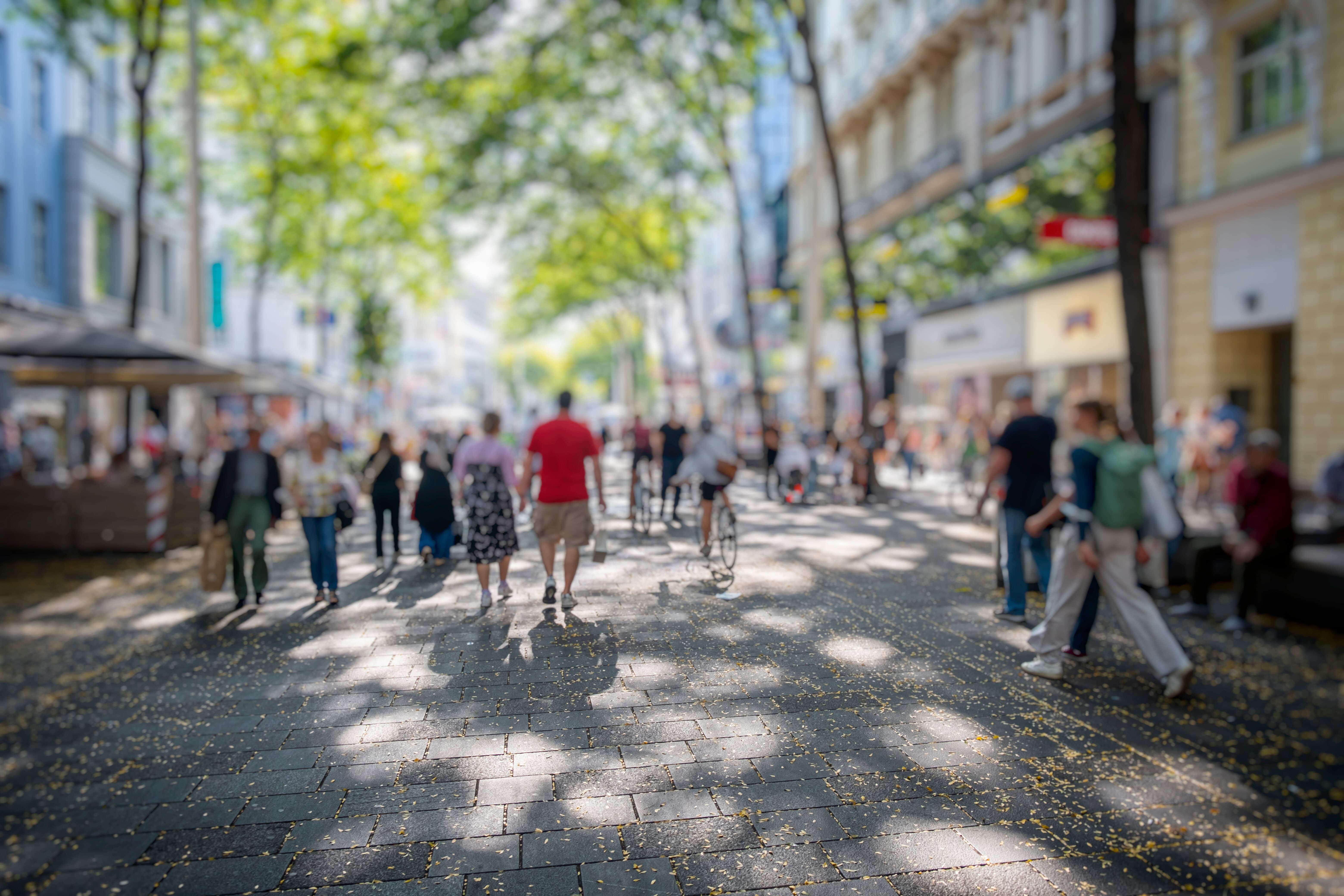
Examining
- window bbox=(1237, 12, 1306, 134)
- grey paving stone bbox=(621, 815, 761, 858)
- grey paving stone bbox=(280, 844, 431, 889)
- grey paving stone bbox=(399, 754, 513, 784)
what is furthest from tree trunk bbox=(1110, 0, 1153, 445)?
window bbox=(1237, 12, 1306, 134)

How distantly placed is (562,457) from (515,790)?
3.86 meters

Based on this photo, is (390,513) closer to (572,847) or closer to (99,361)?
(572,847)

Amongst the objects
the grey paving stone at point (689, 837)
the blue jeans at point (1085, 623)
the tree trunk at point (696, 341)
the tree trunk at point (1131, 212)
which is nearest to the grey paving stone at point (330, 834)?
the grey paving stone at point (689, 837)

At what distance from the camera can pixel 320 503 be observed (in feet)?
27.9

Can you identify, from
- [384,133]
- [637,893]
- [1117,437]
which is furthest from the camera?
[384,133]

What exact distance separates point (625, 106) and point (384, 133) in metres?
6.39

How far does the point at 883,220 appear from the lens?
109ft

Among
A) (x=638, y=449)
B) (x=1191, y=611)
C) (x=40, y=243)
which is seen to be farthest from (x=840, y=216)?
(x=40, y=243)

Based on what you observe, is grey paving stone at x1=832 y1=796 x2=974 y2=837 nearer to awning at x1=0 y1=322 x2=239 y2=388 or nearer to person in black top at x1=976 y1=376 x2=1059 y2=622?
person in black top at x1=976 y1=376 x2=1059 y2=622

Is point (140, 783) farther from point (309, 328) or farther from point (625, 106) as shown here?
point (309, 328)

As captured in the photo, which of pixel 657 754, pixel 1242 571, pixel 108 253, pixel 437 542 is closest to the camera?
pixel 657 754

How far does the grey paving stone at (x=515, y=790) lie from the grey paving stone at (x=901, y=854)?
1.26 m

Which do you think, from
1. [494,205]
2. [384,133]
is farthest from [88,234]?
[494,205]

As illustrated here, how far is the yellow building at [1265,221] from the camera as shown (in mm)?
16516
